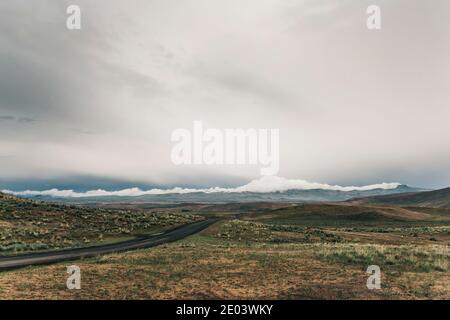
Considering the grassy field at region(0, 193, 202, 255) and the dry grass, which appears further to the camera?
the grassy field at region(0, 193, 202, 255)

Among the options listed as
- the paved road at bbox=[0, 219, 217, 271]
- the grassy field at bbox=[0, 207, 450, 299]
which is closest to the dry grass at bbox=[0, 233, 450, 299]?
the grassy field at bbox=[0, 207, 450, 299]

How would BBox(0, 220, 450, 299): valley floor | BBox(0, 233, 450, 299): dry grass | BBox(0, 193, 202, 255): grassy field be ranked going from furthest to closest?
BBox(0, 193, 202, 255): grassy field → BBox(0, 220, 450, 299): valley floor → BBox(0, 233, 450, 299): dry grass

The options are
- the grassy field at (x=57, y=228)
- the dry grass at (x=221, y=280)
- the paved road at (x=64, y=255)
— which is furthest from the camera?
the grassy field at (x=57, y=228)

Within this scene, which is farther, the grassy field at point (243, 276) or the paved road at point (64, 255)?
the paved road at point (64, 255)

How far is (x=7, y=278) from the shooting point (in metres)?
21.1

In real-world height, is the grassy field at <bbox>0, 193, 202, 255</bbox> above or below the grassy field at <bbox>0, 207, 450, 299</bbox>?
below

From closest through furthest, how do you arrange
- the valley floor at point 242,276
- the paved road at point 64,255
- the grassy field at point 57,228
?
the valley floor at point 242,276 < the paved road at point 64,255 < the grassy field at point 57,228

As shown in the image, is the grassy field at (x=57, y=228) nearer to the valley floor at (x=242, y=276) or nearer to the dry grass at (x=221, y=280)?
the valley floor at (x=242, y=276)

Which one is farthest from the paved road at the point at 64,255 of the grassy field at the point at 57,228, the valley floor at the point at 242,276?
the grassy field at the point at 57,228

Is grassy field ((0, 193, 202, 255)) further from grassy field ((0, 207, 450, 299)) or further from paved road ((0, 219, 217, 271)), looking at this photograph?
grassy field ((0, 207, 450, 299))

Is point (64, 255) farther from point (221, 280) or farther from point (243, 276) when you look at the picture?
point (243, 276)
